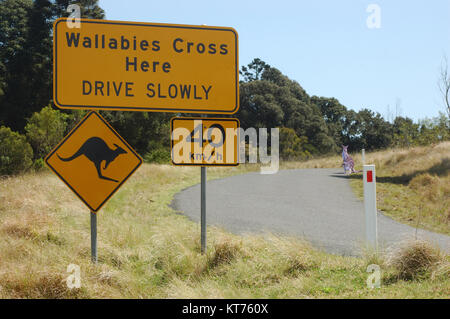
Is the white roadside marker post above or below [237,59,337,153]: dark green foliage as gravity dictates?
below

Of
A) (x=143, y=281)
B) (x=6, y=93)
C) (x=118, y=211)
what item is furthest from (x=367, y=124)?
(x=143, y=281)

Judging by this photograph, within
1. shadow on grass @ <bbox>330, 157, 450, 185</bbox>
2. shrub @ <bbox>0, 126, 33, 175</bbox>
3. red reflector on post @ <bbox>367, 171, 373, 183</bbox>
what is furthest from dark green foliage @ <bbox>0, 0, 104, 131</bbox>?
red reflector on post @ <bbox>367, 171, 373, 183</bbox>

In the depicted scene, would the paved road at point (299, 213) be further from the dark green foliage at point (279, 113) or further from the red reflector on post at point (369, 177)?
the dark green foliage at point (279, 113)

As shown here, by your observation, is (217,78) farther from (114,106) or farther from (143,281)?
(143,281)

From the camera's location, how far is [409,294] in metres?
3.97

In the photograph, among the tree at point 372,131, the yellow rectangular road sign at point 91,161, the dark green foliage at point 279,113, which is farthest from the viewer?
the tree at point 372,131

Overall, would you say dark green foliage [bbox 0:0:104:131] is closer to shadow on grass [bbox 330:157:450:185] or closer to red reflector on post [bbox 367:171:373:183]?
shadow on grass [bbox 330:157:450:185]

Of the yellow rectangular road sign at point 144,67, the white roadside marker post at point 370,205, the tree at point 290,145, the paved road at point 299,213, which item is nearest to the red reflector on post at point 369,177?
the white roadside marker post at point 370,205

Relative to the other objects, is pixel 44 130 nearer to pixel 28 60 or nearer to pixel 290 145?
pixel 28 60

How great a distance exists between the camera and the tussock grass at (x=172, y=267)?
13.7ft

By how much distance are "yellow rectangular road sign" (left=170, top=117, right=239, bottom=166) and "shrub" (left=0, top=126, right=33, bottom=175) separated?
15547mm

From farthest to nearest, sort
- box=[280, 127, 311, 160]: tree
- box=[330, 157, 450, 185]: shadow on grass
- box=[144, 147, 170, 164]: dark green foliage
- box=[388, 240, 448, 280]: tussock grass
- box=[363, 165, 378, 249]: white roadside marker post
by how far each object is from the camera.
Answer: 1. box=[280, 127, 311, 160]: tree
2. box=[144, 147, 170, 164]: dark green foliage
3. box=[330, 157, 450, 185]: shadow on grass
4. box=[363, 165, 378, 249]: white roadside marker post
5. box=[388, 240, 448, 280]: tussock grass

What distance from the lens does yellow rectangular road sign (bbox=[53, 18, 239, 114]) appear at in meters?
5.45

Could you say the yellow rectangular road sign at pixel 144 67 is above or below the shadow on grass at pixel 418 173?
above
